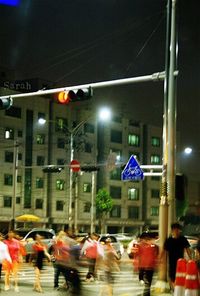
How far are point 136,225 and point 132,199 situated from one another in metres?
3.71

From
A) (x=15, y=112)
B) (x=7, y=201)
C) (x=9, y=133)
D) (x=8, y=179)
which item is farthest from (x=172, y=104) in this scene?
(x=15, y=112)

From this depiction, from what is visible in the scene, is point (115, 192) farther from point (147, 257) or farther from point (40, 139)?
point (147, 257)

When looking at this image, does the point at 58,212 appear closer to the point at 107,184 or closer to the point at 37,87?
the point at 107,184

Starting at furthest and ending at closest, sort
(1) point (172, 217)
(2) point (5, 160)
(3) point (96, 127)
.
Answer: (3) point (96, 127), (2) point (5, 160), (1) point (172, 217)

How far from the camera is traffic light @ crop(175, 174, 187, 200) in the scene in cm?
1527

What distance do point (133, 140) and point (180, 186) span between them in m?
73.7

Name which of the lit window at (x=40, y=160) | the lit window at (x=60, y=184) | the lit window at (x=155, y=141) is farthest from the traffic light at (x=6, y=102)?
the lit window at (x=155, y=141)

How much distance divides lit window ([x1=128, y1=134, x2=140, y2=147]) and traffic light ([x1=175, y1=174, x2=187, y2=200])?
72.6 meters

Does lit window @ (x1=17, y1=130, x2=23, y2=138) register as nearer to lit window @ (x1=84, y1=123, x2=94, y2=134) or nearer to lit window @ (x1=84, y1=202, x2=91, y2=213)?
lit window @ (x1=84, y1=123, x2=94, y2=134)

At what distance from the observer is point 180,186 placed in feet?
50.4

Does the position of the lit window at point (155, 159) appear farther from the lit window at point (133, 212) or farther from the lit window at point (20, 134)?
the lit window at point (20, 134)

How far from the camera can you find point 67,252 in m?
14.1

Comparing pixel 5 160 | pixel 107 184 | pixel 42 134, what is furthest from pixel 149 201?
pixel 5 160

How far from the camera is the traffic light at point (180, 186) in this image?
50.1ft
